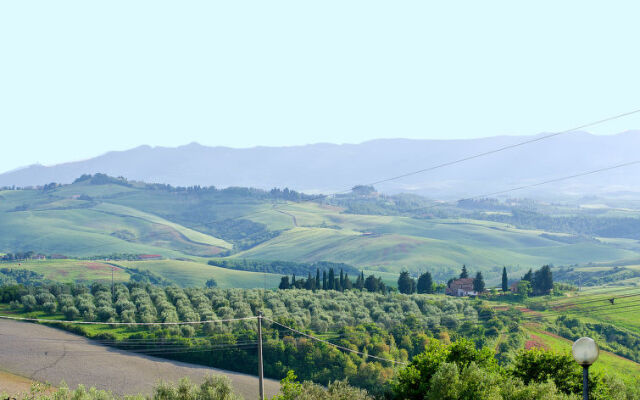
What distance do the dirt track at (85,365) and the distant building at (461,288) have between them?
6673 centimetres

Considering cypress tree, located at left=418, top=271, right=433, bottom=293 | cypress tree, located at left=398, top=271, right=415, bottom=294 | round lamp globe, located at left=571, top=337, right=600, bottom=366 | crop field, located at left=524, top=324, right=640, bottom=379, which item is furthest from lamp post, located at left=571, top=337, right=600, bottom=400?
cypress tree, located at left=418, top=271, right=433, bottom=293

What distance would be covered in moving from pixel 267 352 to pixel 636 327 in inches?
2381

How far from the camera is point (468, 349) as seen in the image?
46.6m

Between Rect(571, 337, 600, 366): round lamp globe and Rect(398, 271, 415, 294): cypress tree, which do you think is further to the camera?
Rect(398, 271, 415, 294): cypress tree

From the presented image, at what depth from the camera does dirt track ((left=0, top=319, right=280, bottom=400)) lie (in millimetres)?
65062

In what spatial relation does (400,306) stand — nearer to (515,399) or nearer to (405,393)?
(405,393)

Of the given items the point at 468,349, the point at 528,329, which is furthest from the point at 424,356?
the point at 528,329

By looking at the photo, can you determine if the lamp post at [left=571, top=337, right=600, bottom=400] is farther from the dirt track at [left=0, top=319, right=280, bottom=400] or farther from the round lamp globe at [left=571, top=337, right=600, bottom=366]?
the dirt track at [left=0, top=319, right=280, bottom=400]

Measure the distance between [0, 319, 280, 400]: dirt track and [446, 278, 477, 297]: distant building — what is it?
66731 mm

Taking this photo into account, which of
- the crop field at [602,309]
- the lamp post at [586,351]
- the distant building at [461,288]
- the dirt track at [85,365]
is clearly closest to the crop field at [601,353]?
the crop field at [602,309]

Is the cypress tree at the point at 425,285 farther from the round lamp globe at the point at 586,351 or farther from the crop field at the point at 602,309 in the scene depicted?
the round lamp globe at the point at 586,351

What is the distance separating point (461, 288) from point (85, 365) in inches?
3308

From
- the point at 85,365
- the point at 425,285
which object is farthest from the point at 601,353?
the point at 85,365

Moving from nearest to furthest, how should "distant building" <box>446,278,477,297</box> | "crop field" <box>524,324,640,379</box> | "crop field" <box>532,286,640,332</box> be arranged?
1. "crop field" <box>524,324,640,379</box>
2. "crop field" <box>532,286,640,332</box>
3. "distant building" <box>446,278,477,297</box>
